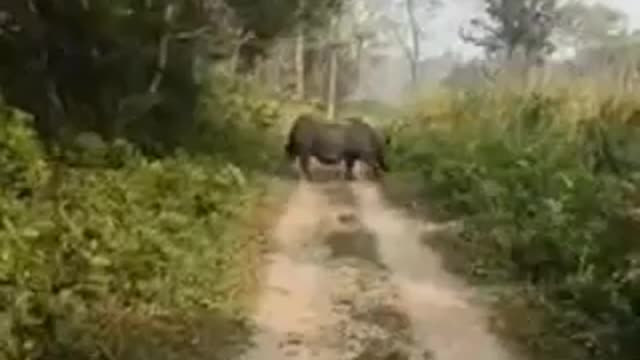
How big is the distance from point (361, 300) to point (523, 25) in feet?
95.4

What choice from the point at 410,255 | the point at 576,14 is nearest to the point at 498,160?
the point at 410,255

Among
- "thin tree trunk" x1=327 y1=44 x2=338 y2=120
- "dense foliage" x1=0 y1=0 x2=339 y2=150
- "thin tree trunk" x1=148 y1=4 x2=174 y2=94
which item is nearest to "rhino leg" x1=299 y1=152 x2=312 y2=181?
"dense foliage" x1=0 y1=0 x2=339 y2=150

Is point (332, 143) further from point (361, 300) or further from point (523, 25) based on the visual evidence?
point (523, 25)

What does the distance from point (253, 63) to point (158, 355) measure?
62.1 ft

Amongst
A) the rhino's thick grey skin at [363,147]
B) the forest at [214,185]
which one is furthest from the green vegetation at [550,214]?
the rhino's thick grey skin at [363,147]

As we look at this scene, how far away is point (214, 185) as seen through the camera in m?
15.3

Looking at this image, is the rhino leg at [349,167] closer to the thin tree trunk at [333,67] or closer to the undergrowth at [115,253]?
the undergrowth at [115,253]

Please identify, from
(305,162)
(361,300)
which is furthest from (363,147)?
(361,300)

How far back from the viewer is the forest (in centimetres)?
883

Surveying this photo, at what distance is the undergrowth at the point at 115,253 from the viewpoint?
7980 millimetres

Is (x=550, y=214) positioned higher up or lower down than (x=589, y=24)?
higher up

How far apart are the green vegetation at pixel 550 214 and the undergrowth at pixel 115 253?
2356 millimetres

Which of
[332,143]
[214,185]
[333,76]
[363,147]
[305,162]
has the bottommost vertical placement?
[333,76]

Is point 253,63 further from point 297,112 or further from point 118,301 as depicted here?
point 118,301
